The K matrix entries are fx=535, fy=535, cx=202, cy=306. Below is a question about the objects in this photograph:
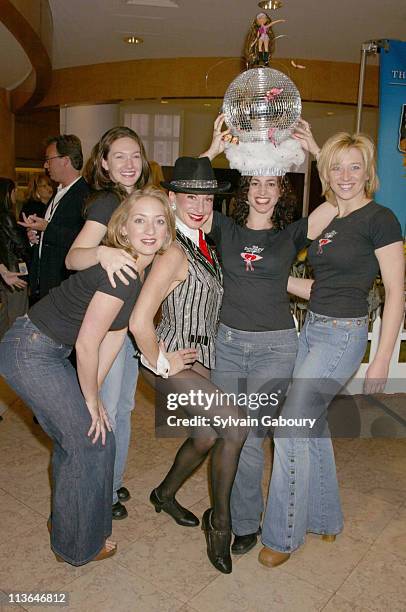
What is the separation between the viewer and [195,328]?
6.60 ft

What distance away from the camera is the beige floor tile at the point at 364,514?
7.73ft

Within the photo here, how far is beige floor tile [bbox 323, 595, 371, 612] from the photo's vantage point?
189 centimetres

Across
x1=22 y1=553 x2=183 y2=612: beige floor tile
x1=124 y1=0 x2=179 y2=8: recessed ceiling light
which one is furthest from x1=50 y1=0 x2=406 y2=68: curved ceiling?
x1=22 y1=553 x2=183 y2=612: beige floor tile

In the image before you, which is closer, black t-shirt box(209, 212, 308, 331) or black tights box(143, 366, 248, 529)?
black tights box(143, 366, 248, 529)

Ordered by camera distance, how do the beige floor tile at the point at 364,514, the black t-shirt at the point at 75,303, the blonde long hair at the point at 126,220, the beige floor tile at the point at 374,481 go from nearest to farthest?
the black t-shirt at the point at 75,303, the blonde long hair at the point at 126,220, the beige floor tile at the point at 364,514, the beige floor tile at the point at 374,481

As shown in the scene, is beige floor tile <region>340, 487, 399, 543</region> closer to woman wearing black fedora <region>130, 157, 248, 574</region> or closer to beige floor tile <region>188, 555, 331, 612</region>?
beige floor tile <region>188, 555, 331, 612</region>

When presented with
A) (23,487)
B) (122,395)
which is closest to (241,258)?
(122,395)

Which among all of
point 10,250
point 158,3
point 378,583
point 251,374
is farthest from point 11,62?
point 378,583

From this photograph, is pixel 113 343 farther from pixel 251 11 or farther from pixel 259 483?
pixel 251 11

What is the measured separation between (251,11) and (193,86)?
2.29m

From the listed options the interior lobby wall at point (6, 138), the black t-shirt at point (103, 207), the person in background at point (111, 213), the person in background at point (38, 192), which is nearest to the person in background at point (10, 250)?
the person in background at point (38, 192)

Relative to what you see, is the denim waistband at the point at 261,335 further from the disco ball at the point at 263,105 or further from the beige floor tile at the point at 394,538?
the beige floor tile at the point at 394,538

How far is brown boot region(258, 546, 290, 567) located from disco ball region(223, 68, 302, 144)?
1.61m

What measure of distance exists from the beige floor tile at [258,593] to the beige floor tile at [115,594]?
0.13m
